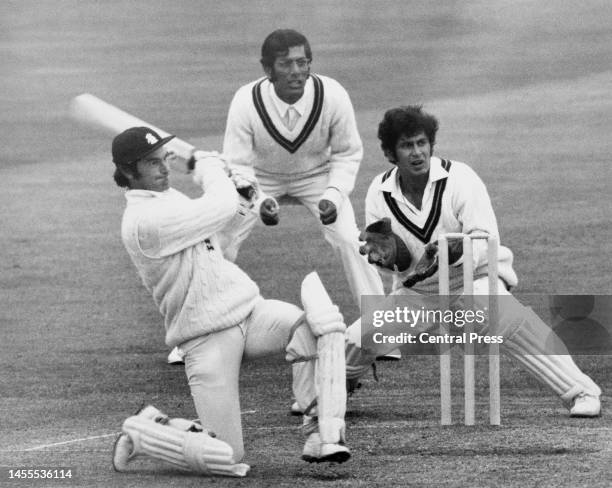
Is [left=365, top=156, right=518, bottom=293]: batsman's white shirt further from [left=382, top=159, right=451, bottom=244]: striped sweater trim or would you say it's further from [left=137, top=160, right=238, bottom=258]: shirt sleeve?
[left=137, top=160, right=238, bottom=258]: shirt sleeve

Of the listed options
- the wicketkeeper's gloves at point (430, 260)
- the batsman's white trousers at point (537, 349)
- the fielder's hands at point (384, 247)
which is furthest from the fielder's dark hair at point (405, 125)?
the batsman's white trousers at point (537, 349)

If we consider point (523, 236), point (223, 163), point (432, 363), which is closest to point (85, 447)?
point (223, 163)

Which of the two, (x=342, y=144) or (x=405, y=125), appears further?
(x=342, y=144)

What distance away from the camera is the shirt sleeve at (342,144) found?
7691 mm

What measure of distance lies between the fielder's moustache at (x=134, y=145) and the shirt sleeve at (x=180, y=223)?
0.19m

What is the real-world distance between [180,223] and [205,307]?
1.09 ft

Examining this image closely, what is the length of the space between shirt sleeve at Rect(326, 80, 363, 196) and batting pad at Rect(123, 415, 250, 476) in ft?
8.69

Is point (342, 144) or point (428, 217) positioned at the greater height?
point (342, 144)

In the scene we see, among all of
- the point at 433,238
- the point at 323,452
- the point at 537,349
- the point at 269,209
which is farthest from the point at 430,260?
the point at 323,452

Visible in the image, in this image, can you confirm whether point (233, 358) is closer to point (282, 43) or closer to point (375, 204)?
point (375, 204)

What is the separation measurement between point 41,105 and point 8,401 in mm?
10299

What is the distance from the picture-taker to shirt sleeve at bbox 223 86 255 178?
7762mm

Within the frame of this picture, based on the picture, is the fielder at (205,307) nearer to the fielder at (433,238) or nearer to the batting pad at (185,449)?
the batting pad at (185,449)

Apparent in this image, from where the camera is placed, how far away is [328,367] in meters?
5.21
